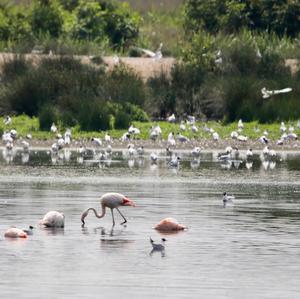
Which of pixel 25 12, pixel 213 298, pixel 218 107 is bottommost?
pixel 213 298

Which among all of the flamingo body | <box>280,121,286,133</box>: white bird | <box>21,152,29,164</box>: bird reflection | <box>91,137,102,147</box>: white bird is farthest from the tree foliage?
the flamingo body

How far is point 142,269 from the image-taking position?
21.2 metres

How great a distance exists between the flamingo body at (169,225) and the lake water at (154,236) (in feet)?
0.79

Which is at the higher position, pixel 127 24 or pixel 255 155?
pixel 127 24

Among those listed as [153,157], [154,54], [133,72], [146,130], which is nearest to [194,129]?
[146,130]

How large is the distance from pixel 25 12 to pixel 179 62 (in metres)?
10.8

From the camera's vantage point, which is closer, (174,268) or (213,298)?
(213,298)

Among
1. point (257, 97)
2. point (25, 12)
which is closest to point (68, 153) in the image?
point (257, 97)

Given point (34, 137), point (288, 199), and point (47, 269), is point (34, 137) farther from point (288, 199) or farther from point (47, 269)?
point (47, 269)

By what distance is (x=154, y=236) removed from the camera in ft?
81.8

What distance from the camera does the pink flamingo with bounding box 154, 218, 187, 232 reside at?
84.1ft

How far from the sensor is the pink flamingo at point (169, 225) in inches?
1009

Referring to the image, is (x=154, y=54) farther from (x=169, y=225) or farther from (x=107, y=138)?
(x=169, y=225)

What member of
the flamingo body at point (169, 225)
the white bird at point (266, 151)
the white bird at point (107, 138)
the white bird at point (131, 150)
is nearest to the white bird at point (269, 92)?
the white bird at point (107, 138)
